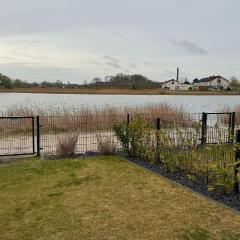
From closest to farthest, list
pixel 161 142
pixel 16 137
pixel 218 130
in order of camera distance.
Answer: pixel 218 130
pixel 161 142
pixel 16 137

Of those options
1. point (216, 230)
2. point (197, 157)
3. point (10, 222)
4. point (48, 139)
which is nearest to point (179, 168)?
point (197, 157)

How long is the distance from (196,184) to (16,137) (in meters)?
9.20

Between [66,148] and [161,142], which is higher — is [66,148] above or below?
below

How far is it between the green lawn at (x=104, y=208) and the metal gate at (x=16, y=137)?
3.38 m

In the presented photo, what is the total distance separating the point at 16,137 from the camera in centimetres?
1505

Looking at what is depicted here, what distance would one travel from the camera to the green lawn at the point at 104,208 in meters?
5.20

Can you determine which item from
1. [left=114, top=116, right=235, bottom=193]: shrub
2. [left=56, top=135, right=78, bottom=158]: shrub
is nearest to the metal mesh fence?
[left=56, top=135, right=78, bottom=158]: shrub

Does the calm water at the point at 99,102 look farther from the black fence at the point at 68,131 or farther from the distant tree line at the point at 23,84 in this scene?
the distant tree line at the point at 23,84

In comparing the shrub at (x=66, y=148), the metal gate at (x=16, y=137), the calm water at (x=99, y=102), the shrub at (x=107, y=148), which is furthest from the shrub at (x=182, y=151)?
the calm water at (x=99, y=102)

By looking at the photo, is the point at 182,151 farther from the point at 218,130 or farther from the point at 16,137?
the point at 16,137

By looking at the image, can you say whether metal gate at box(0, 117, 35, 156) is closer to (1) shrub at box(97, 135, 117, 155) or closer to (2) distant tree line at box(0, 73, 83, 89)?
(1) shrub at box(97, 135, 117, 155)

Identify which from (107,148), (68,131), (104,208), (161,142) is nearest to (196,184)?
(161,142)

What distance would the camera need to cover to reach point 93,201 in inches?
259

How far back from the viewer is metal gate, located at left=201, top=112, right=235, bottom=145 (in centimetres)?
792
